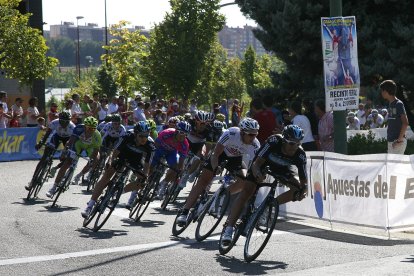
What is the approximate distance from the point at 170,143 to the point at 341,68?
3324 mm

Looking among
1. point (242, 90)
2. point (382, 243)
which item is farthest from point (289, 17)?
point (242, 90)

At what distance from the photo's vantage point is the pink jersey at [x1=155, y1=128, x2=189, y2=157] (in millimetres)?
14922

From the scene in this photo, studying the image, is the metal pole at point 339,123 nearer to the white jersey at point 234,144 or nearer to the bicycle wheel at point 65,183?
the white jersey at point 234,144

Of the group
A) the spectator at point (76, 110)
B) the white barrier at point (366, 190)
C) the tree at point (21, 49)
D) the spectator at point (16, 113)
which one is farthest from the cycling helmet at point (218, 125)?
the tree at point (21, 49)

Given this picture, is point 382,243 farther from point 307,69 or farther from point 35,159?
point 35,159

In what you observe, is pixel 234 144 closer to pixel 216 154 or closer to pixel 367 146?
pixel 216 154

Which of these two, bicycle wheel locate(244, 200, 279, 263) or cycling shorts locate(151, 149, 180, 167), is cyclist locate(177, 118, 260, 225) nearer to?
bicycle wheel locate(244, 200, 279, 263)

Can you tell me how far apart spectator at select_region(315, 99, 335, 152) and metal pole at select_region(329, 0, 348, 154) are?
1.64 m

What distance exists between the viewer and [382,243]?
11.4 meters

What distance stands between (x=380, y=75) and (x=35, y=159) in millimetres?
12742

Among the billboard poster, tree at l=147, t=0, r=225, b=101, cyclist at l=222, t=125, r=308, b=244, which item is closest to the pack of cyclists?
cyclist at l=222, t=125, r=308, b=244

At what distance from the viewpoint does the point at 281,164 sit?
1041cm

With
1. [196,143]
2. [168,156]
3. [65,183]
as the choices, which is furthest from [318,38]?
[65,183]

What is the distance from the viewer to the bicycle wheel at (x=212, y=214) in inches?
460
